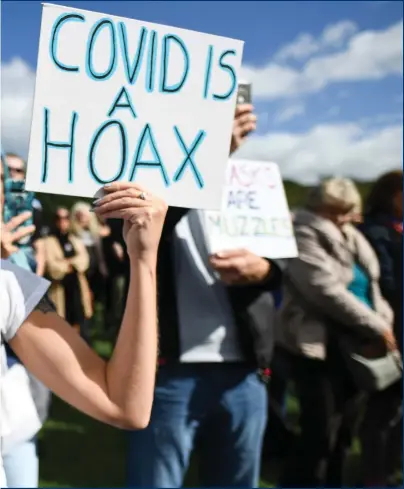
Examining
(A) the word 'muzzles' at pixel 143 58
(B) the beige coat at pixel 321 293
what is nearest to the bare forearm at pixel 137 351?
(A) the word 'muzzles' at pixel 143 58

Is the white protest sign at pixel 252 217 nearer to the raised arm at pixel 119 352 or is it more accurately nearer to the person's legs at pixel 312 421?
the raised arm at pixel 119 352

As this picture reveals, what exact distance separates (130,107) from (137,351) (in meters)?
0.39

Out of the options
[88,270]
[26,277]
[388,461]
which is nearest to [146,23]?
[26,277]

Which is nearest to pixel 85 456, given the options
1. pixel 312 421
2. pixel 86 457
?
pixel 86 457

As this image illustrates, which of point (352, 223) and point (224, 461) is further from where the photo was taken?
point (352, 223)

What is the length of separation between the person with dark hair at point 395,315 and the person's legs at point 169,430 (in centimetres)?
117

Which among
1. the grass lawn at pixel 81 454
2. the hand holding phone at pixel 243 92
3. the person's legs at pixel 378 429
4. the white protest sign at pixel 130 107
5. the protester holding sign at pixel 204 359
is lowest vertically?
the grass lawn at pixel 81 454

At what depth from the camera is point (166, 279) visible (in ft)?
5.49

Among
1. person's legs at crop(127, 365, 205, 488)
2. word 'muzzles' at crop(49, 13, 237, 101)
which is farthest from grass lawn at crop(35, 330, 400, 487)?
word 'muzzles' at crop(49, 13, 237, 101)

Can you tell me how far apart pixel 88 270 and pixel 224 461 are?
3.34 m

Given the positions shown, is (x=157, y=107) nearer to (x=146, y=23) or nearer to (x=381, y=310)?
(x=146, y=23)

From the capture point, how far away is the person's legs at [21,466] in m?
1.46

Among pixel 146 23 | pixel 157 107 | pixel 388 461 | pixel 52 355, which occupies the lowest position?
pixel 388 461

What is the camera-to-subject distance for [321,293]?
2.45 m
